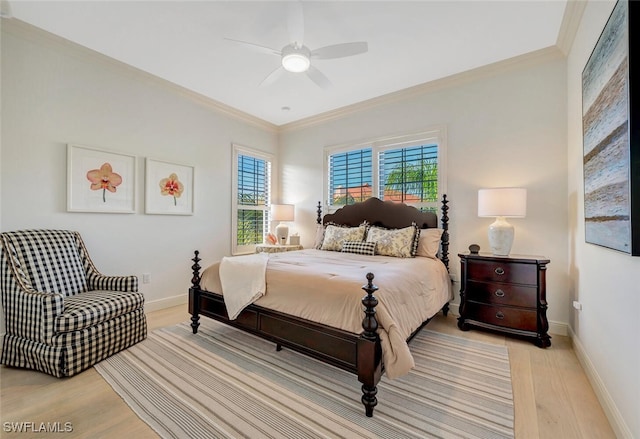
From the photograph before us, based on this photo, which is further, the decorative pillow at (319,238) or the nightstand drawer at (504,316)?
the decorative pillow at (319,238)

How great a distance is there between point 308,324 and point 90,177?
9.36ft

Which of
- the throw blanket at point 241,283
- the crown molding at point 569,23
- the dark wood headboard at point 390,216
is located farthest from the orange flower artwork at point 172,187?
the crown molding at point 569,23

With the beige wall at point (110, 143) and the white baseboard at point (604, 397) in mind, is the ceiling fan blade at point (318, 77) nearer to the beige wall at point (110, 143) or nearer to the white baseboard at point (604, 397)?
the beige wall at point (110, 143)

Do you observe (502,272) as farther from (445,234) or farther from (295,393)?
(295,393)

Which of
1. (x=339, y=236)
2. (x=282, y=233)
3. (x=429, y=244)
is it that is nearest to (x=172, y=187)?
(x=282, y=233)

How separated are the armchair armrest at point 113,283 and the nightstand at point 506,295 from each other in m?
3.32

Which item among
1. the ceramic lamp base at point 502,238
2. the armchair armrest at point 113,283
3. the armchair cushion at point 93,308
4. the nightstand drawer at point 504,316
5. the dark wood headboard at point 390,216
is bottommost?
the nightstand drawer at point 504,316

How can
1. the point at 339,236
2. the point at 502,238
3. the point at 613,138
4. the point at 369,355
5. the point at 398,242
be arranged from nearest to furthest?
the point at 613,138
the point at 369,355
the point at 502,238
the point at 398,242
the point at 339,236

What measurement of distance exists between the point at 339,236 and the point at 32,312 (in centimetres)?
303

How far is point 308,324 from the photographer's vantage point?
6.82 feet

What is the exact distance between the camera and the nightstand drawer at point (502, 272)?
8.87ft

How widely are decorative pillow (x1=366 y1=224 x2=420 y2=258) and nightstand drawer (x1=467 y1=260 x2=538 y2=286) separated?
616 mm

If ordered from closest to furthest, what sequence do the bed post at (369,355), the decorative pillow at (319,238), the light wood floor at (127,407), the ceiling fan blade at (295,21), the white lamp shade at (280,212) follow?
the light wood floor at (127,407), the bed post at (369,355), the ceiling fan blade at (295,21), the decorative pillow at (319,238), the white lamp shade at (280,212)

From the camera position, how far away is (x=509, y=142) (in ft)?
10.6
